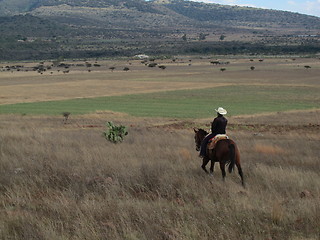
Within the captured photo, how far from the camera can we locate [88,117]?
127 feet

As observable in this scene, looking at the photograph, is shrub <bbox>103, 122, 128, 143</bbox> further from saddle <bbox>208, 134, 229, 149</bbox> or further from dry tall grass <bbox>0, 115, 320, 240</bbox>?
saddle <bbox>208, 134, 229, 149</bbox>

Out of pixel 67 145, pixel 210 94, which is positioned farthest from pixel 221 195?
pixel 210 94

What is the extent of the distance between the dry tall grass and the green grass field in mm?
26256

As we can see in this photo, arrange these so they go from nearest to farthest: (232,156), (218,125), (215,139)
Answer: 1. (232,156)
2. (215,139)
3. (218,125)

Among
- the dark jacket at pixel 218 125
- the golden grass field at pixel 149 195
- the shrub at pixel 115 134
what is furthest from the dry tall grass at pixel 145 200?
the shrub at pixel 115 134

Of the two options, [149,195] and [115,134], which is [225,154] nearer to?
[149,195]

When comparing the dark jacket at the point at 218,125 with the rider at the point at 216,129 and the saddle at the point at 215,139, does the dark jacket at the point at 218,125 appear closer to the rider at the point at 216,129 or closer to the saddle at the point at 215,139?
the rider at the point at 216,129

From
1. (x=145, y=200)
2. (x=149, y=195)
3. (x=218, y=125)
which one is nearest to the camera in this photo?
(x=145, y=200)

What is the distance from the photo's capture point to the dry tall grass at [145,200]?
698cm

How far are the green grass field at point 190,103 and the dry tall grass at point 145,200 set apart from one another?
26256 millimetres

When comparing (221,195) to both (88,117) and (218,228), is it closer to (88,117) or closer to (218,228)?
(218,228)

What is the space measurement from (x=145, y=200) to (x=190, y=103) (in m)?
39.1

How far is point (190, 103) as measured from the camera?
4769 cm

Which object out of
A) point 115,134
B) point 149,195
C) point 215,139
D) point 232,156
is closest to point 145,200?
point 149,195
